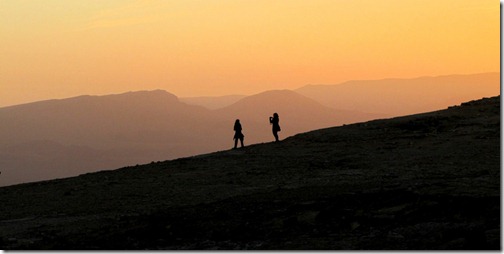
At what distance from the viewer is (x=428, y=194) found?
19.6 meters

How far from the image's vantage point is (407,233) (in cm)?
1609

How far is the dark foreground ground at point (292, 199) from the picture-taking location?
16641mm

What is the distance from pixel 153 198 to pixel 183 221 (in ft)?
17.4

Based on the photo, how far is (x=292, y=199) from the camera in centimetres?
2142

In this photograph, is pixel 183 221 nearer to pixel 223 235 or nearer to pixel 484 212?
pixel 223 235

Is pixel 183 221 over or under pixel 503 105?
under

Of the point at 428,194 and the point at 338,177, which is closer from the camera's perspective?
the point at 428,194

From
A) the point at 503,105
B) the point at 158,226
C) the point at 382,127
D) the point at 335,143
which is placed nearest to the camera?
the point at 503,105

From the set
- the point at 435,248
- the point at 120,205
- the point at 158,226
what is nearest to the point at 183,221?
the point at 158,226

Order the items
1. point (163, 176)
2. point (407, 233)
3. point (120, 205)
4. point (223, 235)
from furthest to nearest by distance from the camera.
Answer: point (163, 176) → point (120, 205) → point (223, 235) → point (407, 233)

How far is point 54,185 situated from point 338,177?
411 inches

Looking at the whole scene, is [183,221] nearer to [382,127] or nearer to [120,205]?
[120,205]

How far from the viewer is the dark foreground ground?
16.6 meters

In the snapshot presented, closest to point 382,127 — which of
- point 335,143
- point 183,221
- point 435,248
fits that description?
point 335,143
